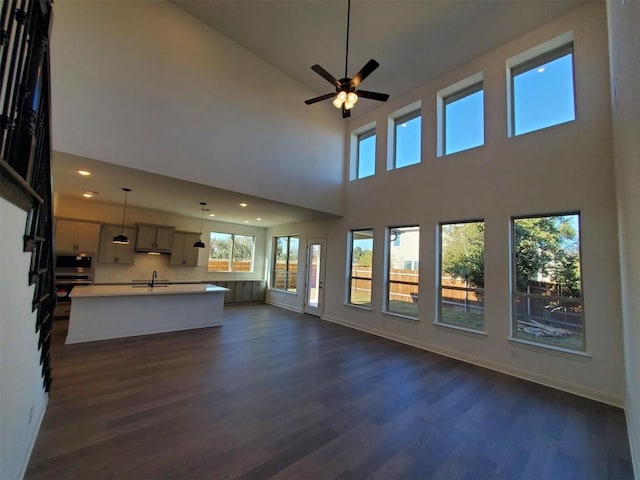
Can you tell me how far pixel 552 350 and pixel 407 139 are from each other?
4708 mm

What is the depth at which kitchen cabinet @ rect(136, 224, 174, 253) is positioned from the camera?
24.7 feet

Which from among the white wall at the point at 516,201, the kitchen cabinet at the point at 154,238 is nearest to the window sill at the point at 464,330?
the white wall at the point at 516,201

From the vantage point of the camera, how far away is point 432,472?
212 centimetres

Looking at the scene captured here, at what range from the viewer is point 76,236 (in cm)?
657

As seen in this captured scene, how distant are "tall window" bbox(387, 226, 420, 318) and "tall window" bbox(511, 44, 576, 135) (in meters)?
2.53

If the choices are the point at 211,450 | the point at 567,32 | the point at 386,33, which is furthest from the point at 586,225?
the point at 211,450

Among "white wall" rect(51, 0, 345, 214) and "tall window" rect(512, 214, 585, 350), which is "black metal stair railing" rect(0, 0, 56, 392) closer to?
"white wall" rect(51, 0, 345, 214)

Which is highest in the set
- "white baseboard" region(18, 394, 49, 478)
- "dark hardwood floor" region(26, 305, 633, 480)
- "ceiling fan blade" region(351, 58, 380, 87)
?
"ceiling fan blade" region(351, 58, 380, 87)

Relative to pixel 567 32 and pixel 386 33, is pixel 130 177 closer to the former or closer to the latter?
pixel 386 33

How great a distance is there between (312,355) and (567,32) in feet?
20.6

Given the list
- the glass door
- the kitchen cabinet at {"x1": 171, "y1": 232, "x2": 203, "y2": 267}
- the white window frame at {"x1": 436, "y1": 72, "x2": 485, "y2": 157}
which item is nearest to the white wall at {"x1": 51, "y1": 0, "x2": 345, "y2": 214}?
the glass door

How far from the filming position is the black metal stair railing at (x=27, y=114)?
1157mm

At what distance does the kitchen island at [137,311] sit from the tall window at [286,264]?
3038 mm

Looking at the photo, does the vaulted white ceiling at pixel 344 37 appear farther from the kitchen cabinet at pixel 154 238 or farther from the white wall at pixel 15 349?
the white wall at pixel 15 349
